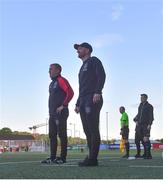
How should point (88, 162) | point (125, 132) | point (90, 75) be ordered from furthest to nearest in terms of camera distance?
1. point (125, 132)
2. point (90, 75)
3. point (88, 162)

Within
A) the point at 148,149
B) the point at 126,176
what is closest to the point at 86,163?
the point at 126,176

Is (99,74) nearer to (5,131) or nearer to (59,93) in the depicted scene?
(59,93)

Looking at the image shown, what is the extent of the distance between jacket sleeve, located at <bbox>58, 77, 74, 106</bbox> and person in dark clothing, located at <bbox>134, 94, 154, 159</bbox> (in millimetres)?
4171

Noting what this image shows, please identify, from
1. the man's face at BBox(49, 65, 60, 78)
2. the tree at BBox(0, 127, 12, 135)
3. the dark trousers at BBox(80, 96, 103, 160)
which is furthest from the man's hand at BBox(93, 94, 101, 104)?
the tree at BBox(0, 127, 12, 135)

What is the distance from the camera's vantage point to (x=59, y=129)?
837 centimetres

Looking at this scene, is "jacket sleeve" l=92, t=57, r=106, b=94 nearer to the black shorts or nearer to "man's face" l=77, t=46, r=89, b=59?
"man's face" l=77, t=46, r=89, b=59

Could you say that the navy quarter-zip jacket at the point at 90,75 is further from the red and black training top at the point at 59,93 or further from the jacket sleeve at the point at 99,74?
the red and black training top at the point at 59,93

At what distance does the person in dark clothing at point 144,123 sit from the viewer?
476 inches

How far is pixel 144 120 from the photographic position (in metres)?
12.2

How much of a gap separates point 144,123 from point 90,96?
5153 millimetres

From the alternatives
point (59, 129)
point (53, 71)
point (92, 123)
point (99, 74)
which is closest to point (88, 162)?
point (92, 123)

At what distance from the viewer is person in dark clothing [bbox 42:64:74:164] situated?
27.4 ft

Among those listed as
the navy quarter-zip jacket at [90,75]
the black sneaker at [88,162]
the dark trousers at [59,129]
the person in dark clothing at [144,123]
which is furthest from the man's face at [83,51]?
the person in dark clothing at [144,123]

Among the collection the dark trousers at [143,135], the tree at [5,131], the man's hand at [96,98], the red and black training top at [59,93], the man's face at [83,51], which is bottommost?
the dark trousers at [143,135]
